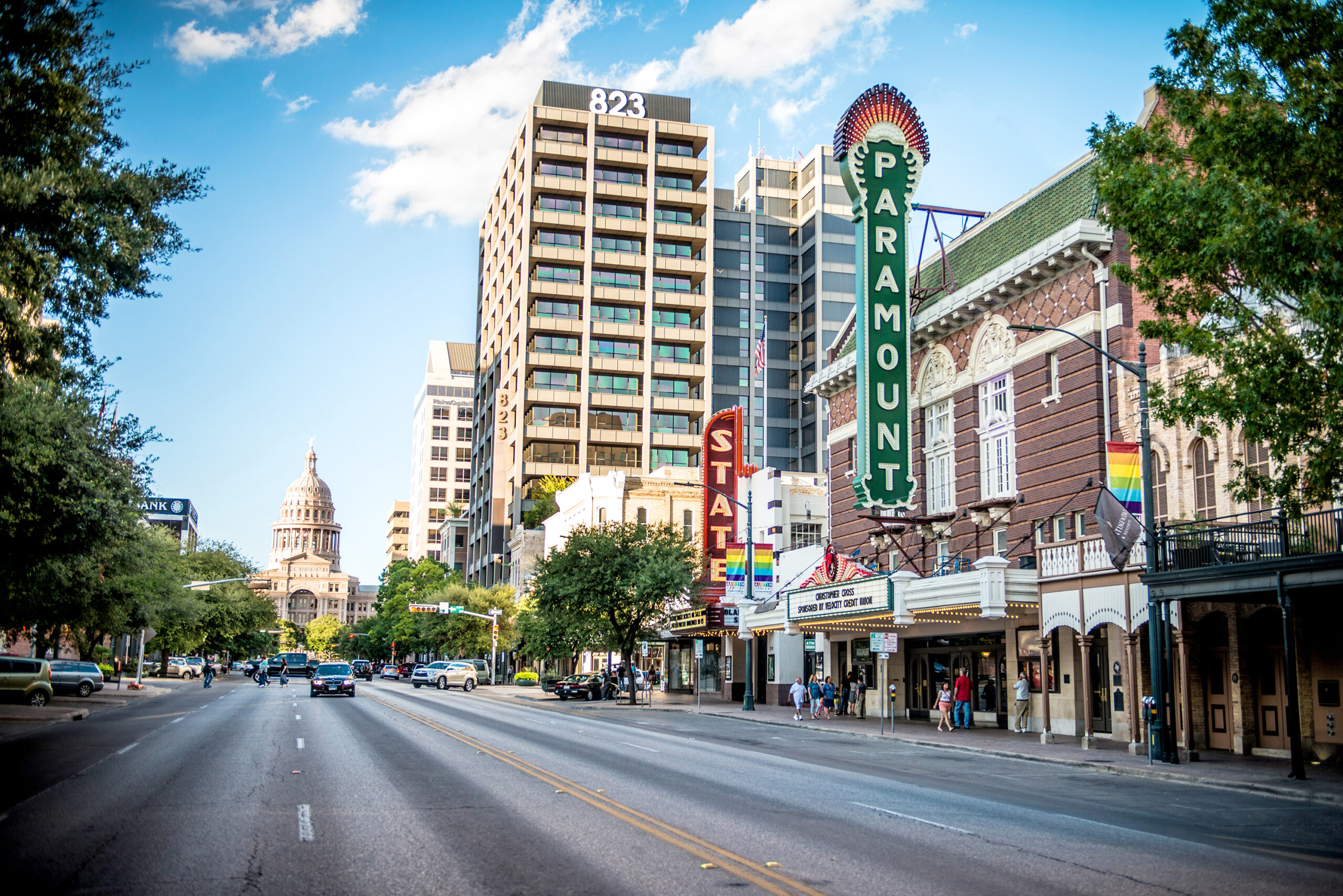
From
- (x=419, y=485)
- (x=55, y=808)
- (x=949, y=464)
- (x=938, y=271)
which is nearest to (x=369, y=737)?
(x=55, y=808)

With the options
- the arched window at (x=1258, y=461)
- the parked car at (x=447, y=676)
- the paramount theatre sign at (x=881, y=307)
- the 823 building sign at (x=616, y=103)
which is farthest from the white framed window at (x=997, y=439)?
the 823 building sign at (x=616, y=103)

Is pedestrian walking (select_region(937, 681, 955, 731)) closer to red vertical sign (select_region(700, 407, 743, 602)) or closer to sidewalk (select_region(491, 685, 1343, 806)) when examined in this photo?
sidewalk (select_region(491, 685, 1343, 806))

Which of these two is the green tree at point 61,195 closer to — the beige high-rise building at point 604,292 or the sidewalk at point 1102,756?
the sidewalk at point 1102,756

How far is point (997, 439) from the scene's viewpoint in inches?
1352

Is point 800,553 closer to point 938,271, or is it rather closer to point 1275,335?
point 938,271

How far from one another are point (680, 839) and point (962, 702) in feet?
82.1

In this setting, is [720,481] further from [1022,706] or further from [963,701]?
[1022,706]

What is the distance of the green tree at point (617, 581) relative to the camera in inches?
1977

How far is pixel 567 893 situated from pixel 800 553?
1684 inches

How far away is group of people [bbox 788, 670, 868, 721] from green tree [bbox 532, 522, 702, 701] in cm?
869

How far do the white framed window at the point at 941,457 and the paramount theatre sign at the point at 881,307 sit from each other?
72 centimetres

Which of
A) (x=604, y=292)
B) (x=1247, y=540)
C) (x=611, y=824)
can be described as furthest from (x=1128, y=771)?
(x=604, y=292)

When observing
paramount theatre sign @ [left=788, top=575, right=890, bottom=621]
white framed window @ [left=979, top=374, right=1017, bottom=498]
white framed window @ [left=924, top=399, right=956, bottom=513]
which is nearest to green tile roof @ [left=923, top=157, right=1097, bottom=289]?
white framed window @ [left=979, top=374, right=1017, bottom=498]

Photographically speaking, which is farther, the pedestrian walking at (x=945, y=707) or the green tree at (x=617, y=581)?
the green tree at (x=617, y=581)
